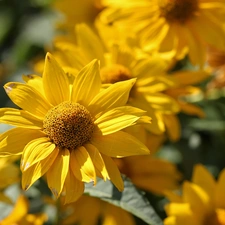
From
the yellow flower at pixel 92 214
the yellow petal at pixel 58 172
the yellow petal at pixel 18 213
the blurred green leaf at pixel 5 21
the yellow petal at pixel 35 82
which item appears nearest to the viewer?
the yellow petal at pixel 58 172

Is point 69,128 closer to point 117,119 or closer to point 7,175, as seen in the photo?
point 117,119

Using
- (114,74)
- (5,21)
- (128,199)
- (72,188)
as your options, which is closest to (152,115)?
(114,74)

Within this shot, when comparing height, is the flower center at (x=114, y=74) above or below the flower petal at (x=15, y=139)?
below

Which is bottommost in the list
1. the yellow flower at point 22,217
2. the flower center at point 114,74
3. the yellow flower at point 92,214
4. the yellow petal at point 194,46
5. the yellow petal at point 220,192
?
the yellow flower at point 92,214

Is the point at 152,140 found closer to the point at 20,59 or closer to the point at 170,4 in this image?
the point at 170,4

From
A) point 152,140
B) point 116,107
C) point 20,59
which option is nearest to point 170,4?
point 152,140

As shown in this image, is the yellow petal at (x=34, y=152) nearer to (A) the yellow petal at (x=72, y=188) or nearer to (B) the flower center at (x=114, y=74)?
(A) the yellow petal at (x=72, y=188)

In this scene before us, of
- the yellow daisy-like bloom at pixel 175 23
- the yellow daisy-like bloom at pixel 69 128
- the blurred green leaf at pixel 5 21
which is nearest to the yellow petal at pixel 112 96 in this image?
the yellow daisy-like bloom at pixel 69 128
